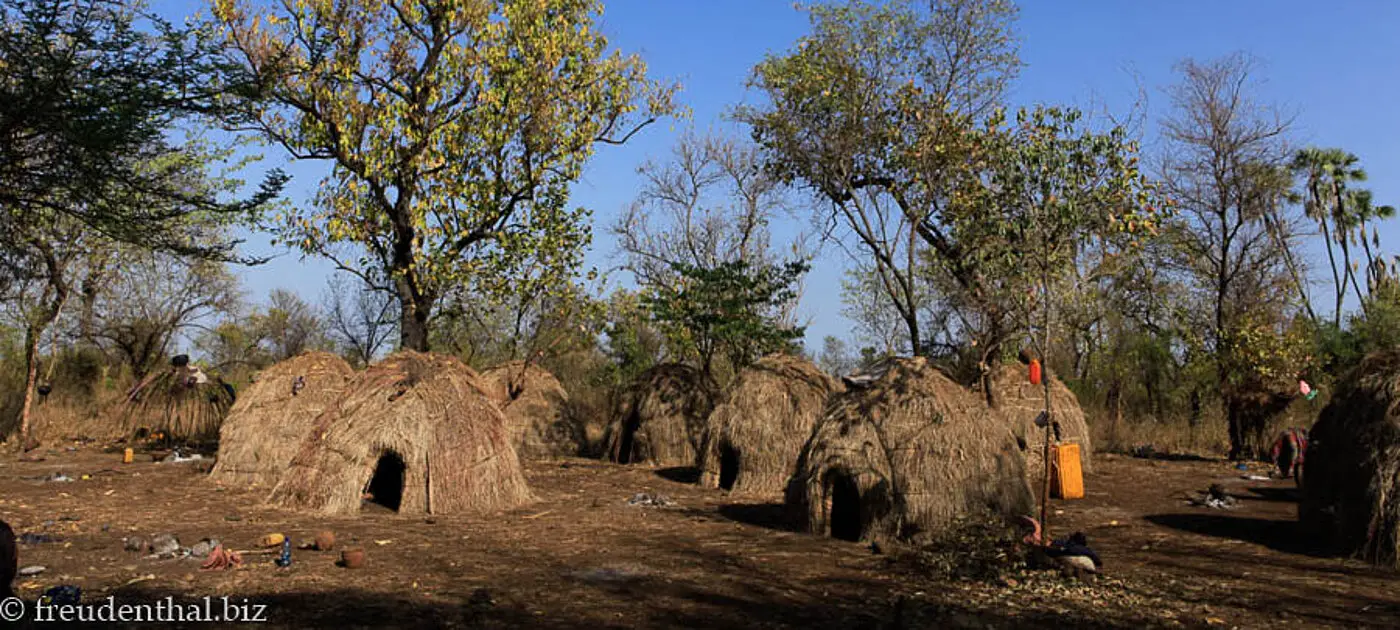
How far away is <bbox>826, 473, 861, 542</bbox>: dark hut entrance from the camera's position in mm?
10281

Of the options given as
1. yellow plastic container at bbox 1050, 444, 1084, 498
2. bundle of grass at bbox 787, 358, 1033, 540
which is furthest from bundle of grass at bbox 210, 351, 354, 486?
yellow plastic container at bbox 1050, 444, 1084, 498

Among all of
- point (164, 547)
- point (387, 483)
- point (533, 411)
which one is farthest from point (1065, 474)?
point (164, 547)

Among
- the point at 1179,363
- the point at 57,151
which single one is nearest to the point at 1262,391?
the point at 1179,363

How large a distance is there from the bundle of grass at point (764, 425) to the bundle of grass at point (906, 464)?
115 inches

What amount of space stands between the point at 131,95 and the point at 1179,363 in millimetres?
24977

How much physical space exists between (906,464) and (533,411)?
11.2 m

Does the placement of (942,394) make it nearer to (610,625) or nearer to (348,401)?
(610,625)

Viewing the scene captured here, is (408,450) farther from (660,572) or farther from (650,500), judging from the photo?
(660,572)

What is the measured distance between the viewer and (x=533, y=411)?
19.8 metres

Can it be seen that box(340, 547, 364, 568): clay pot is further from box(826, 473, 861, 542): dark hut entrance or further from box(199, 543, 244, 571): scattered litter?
box(826, 473, 861, 542): dark hut entrance

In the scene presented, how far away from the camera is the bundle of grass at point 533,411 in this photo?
63.8 ft

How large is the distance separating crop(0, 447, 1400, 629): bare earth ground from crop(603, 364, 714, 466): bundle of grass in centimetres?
519

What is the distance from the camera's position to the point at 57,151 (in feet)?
31.2

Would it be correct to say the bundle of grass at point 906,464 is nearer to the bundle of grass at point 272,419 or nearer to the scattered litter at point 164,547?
the scattered litter at point 164,547
